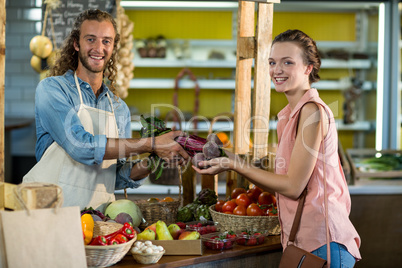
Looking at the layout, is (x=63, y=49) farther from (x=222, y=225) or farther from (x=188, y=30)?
(x=188, y=30)

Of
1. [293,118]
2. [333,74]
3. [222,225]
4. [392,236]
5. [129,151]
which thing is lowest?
[392,236]

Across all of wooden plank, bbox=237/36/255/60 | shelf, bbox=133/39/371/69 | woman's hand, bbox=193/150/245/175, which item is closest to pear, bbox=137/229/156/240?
woman's hand, bbox=193/150/245/175

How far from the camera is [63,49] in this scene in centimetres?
308

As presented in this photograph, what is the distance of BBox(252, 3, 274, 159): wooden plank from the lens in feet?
10.8

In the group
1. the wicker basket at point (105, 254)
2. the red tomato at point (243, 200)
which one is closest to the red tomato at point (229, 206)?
the red tomato at point (243, 200)

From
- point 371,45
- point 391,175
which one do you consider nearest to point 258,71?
point 391,175

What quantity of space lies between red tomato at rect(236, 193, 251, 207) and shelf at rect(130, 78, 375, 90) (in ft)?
15.0

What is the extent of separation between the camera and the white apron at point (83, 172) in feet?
9.19

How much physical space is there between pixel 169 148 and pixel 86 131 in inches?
19.0

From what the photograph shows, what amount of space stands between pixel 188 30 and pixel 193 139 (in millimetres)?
5603

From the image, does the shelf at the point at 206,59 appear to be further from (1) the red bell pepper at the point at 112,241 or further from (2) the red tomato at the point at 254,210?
(1) the red bell pepper at the point at 112,241

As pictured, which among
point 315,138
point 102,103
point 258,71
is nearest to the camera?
point 315,138

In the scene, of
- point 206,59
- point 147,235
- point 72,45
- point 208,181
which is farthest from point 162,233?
point 206,59

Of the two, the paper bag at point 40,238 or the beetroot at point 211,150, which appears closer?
the paper bag at point 40,238
